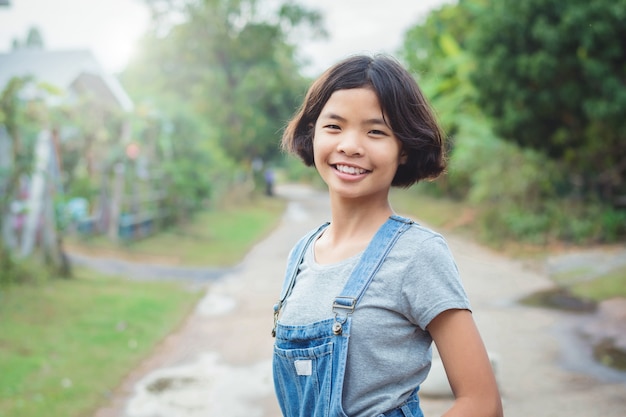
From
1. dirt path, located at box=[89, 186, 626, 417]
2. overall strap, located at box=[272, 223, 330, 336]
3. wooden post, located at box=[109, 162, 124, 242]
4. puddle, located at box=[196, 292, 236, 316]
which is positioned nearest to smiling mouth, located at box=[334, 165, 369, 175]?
overall strap, located at box=[272, 223, 330, 336]

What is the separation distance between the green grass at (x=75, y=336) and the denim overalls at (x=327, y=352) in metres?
3.68

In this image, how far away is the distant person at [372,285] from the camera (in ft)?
4.37

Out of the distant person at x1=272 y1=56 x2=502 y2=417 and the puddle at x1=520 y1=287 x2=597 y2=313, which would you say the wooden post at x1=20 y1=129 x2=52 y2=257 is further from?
the distant person at x1=272 y1=56 x2=502 y2=417

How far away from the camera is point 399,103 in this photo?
1.46m

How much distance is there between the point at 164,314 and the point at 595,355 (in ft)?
15.1

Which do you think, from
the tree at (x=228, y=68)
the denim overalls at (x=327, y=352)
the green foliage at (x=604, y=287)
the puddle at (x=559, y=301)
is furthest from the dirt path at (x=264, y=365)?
the tree at (x=228, y=68)

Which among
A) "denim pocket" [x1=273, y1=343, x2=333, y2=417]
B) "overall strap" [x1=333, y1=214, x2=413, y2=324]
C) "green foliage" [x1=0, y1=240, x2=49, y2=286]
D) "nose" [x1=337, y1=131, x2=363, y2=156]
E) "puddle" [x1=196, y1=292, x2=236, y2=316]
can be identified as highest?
"nose" [x1=337, y1=131, x2=363, y2=156]

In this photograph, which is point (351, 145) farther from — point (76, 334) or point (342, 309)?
point (76, 334)

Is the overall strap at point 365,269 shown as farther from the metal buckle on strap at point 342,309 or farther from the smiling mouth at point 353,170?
the smiling mouth at point 353,170

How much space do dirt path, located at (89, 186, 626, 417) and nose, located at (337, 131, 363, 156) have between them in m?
3.38

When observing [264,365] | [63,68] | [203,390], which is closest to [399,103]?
[203,390]

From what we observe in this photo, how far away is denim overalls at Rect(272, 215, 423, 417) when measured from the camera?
4.47 ft

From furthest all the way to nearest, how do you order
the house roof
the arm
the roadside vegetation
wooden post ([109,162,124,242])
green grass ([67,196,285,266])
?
wooden post ([109,162,124,242]), green grass ([67,196,285,266]), the house roof, the roadside vegetation, the arm

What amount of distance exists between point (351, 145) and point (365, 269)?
11.1 inches
